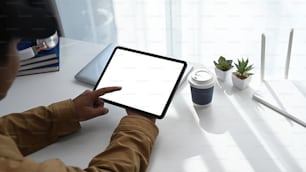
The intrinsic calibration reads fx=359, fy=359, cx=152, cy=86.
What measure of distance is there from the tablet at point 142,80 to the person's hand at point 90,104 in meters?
0.02

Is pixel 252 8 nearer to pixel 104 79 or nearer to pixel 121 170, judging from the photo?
pixel 104 79

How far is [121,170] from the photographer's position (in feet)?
2.24

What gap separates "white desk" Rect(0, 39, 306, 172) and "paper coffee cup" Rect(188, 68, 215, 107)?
23 mm

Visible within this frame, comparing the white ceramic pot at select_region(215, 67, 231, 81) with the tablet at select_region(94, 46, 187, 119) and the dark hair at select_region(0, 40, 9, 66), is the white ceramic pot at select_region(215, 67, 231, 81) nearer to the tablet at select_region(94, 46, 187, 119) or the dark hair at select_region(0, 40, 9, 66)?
the tablet at select_region(94, 46, 187, 119)

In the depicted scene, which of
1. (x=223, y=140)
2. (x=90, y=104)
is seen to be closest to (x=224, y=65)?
(x=223, y=140)

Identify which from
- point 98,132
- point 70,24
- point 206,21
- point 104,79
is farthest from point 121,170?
point 70,24

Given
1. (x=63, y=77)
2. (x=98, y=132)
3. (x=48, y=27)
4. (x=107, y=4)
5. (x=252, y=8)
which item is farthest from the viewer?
(x=107, y=4)

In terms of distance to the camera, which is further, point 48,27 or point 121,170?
point 121,170

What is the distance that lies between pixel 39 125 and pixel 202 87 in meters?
0.38

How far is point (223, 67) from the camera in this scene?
0.93 meters

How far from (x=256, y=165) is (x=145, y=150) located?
0.75 feet

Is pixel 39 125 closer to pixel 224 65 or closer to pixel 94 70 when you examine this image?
pixel 94 70

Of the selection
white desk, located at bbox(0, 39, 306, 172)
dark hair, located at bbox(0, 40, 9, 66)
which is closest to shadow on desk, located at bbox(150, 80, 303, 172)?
white desk, located at bbox(0, 39, 306, 172)

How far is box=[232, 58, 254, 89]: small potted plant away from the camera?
0.90 metres
